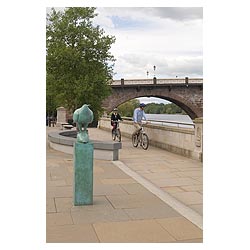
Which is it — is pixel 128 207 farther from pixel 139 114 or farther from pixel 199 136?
pixel 139 114

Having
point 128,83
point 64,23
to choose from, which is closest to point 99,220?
point 64,23

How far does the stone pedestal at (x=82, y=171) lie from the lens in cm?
459

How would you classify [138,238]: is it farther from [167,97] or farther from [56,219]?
[167,97]

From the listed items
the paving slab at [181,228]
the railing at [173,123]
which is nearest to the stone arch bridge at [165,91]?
the railing at [173,123]

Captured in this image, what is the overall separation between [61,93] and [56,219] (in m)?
8.95

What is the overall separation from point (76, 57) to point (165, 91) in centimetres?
3537

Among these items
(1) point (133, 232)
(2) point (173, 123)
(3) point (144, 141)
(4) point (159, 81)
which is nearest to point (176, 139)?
(2) point (173, 123)

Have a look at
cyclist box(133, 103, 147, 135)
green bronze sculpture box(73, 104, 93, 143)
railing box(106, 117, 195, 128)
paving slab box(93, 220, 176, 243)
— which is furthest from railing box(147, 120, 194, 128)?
paving slab box(93, 220, 176, 243)

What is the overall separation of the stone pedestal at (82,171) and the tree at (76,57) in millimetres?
7629

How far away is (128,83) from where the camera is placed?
44375 millimetres

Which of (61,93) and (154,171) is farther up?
(61,93)

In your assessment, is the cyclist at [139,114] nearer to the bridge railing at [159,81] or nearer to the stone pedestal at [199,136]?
the stone pedestal at [199,136]

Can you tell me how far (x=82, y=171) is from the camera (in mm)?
4605

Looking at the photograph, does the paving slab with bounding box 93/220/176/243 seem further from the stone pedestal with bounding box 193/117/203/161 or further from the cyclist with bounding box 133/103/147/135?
the cyclist with bounding box 133/103/147/135
